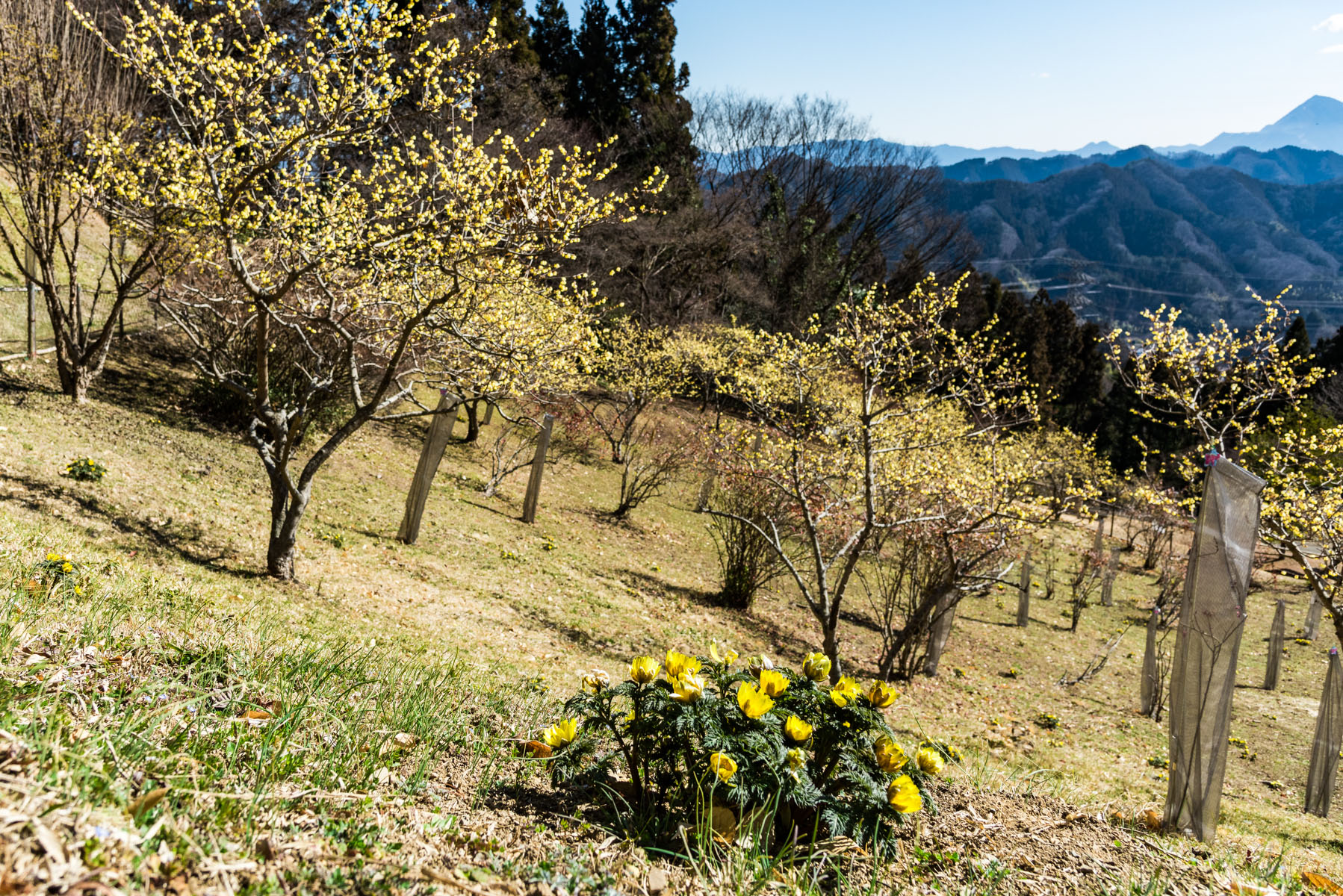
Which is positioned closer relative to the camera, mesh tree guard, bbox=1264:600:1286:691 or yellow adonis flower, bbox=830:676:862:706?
yellow adonis flower, bbox=830:676:862:706

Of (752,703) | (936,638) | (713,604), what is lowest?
(713,604)

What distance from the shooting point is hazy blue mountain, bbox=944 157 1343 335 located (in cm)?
13812

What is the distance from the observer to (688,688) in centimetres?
220

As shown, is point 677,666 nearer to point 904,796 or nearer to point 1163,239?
point 904,796

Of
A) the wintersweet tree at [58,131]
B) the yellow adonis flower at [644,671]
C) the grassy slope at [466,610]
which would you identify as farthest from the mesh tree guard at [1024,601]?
the wintersweet tree at [58,131]

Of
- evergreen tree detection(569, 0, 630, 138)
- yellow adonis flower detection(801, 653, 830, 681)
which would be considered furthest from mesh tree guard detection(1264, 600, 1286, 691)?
evergreen tree detection(569, 0, 630, 138)

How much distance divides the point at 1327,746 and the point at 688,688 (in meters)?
8.28

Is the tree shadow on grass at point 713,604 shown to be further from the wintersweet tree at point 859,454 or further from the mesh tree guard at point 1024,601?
the mesh tree guard at point 1024,601

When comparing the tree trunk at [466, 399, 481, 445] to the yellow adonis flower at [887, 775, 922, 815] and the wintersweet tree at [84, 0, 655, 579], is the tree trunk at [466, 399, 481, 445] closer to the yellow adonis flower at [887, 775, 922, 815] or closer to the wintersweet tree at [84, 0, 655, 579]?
the wintersweet tree at [84, 0, 655, 579]

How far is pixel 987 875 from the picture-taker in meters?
2.26

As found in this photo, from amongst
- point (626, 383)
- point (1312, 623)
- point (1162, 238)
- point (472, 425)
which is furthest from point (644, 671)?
point (1162, 238)

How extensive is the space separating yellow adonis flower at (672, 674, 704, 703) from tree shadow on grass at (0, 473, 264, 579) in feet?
17.5

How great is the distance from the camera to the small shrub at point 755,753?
7.03ft

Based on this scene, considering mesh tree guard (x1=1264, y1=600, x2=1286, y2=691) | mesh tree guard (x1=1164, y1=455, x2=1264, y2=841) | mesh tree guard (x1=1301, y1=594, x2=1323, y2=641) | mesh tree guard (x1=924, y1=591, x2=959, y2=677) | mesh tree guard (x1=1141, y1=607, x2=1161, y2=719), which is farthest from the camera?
mesh tree guard (x1=1301, y1=594, x2=1323, y2=641)
